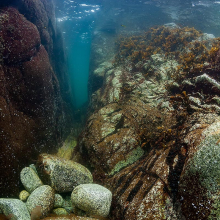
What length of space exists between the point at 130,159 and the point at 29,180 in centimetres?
341

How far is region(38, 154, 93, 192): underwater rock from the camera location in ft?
13.9

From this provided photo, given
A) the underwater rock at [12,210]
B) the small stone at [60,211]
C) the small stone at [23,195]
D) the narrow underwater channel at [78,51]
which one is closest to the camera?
the underwater rock at [12,210]

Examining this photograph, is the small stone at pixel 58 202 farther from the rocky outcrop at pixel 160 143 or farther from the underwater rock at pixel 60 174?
the rocky outcrop at pixel 160 143

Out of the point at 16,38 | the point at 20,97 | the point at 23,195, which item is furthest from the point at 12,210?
the point at 16,38

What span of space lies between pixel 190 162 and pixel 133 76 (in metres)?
7.50

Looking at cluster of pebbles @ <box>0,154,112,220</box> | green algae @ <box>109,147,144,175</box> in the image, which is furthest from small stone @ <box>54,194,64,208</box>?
green algae @ <box>109,147,144,175</box>

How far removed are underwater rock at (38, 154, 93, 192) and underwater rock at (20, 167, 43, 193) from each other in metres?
0.17

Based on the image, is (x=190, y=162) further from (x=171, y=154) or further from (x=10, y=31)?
(x=10, y=31)

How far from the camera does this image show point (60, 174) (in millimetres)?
4316

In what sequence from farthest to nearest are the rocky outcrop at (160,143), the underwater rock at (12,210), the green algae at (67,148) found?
1. the green algae at (67,148)
2. the underwater rock at (12,210)
3. the rocky outcrop at (160,143)

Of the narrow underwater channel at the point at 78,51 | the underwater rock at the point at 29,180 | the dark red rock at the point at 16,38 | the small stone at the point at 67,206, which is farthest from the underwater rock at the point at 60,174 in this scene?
the narrow underwater channel at the point at 78,51

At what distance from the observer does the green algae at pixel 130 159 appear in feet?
16.5

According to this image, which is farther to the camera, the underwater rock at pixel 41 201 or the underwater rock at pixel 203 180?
the underwater rock at pixel 41 201

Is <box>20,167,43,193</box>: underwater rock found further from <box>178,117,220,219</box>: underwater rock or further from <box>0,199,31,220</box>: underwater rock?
<box>178,117,220,219</box>: underwater rock
